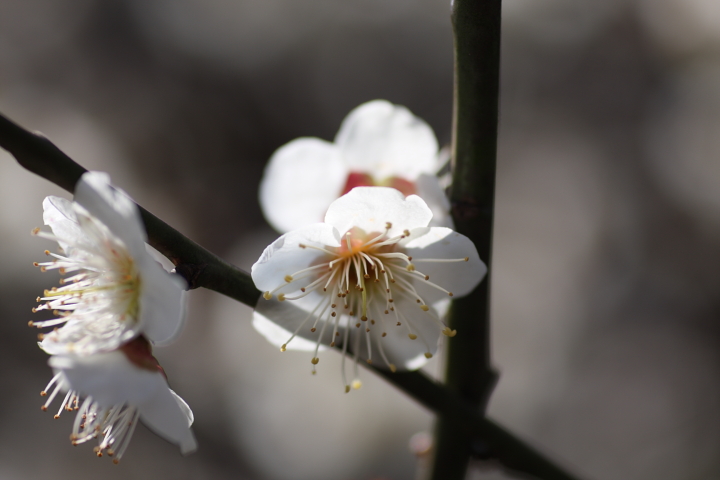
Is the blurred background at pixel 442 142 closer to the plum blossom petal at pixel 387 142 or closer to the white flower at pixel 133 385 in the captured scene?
the plum blossom petal at pixel 387 142

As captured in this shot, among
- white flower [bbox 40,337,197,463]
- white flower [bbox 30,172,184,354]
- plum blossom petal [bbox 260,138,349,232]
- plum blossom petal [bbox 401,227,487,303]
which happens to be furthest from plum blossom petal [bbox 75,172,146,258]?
plum blossom petal [bbox 260,138,349,232]

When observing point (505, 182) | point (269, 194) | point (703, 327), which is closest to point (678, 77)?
point (505, 182)

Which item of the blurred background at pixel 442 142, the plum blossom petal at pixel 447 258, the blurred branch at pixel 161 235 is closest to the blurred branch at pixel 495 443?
the plum blossom petal at pixel 447 258

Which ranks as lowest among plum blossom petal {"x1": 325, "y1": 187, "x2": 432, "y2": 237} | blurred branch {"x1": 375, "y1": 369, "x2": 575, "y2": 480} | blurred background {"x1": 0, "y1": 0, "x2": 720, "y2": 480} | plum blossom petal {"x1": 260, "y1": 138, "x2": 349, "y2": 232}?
blurred background {"x1": 0, "y1": 0, "x2": 720, "y2": 480}

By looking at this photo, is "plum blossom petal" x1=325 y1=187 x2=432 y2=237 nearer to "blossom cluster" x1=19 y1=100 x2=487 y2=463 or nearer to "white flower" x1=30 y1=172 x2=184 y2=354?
"blossom cluster" x1=19 y1=100 x2=487 y2=463

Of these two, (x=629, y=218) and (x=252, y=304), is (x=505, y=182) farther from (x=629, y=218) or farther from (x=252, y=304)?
(x=252, y=304)

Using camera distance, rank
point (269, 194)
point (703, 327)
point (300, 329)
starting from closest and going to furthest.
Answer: point (300, 329), point (269, 194), point (703, 327)
